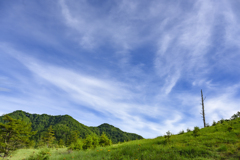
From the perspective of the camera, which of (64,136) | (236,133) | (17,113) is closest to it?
(236,133)

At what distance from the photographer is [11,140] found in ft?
82.9

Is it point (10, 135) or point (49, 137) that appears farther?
point (49, 137)

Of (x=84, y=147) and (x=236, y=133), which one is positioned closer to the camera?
(x=236, y=133)

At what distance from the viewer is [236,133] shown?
11.0 m

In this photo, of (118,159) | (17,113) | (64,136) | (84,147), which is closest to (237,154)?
(118,159)

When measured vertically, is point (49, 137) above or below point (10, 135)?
below

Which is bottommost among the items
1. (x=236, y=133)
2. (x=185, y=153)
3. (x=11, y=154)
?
(x=11, y=154)

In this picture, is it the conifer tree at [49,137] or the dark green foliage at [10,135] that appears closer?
the dark green foliage at [10,135]

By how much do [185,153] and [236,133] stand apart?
6269 millimetres

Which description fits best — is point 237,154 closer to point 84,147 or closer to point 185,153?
point 185,153

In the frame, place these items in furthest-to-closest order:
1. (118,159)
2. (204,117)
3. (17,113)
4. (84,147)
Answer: (17,113), (204,117), (84,147), (118,159)

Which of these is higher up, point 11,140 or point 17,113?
point 17,113

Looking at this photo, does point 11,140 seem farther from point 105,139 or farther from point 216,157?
point 216,157

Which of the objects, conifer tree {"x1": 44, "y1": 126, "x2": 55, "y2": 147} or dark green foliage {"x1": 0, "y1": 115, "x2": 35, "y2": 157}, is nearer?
dark green foliage {"x1": 0, "y1": 115, "x2": 35, "y2": 157}
